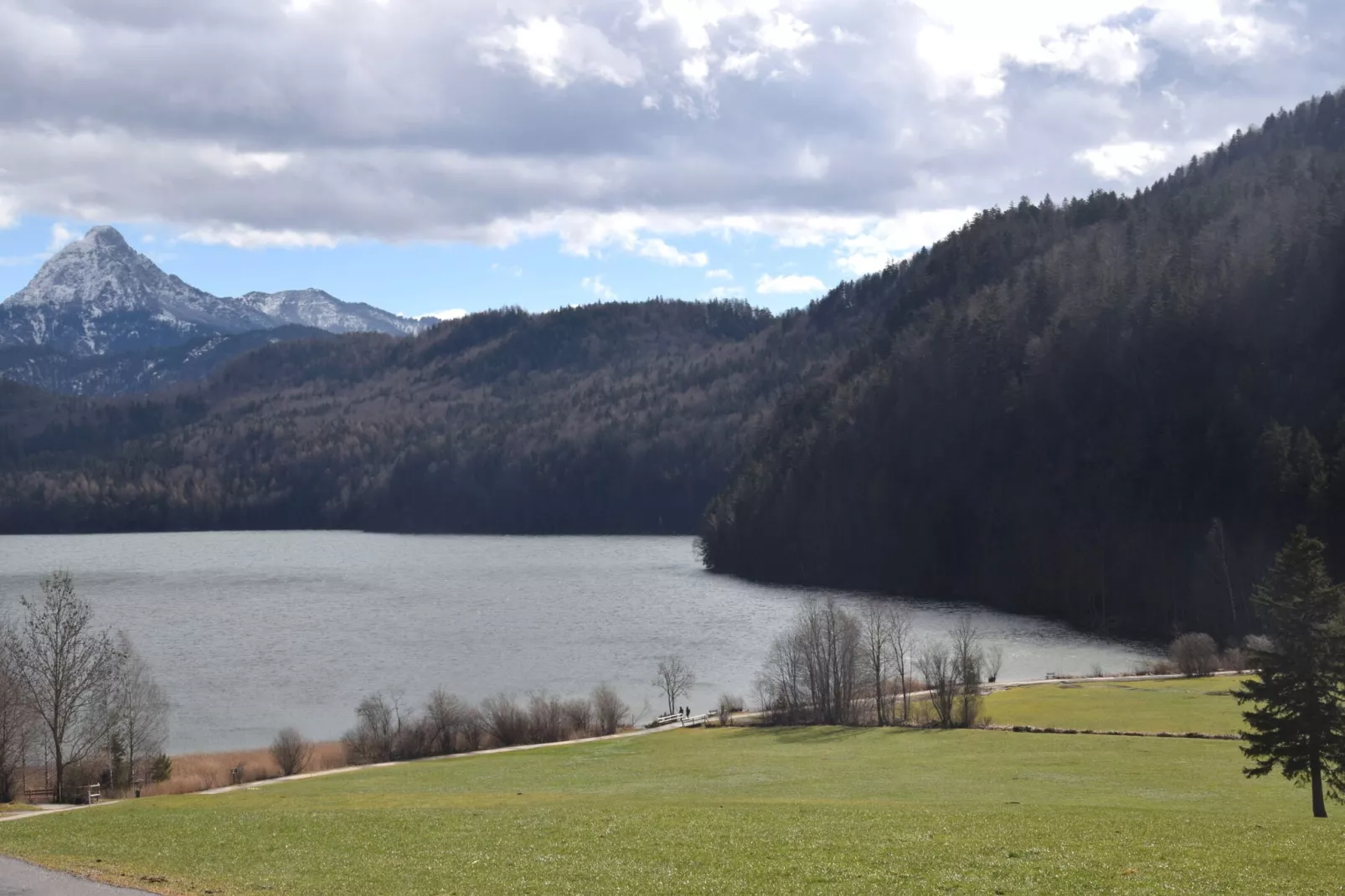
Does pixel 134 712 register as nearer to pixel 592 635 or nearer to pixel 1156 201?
pixel 592 635

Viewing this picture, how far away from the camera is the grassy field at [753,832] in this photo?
66.3 feet

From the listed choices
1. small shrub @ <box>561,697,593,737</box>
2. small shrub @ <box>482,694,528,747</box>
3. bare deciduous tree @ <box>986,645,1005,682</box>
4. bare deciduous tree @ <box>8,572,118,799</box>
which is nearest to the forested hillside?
bare deciduous tree @ <box>986,645,1005,682</box>

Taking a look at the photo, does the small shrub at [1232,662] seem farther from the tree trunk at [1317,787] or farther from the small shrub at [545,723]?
the tree trunk at [1317,787]

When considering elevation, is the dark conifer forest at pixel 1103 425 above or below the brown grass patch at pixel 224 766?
above

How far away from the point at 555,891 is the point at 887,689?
183 feet

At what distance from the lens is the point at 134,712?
5719cm

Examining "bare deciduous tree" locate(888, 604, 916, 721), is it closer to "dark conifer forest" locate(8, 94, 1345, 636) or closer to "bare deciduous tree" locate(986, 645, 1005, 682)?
"bare deciduous tree" locate(986, 645, 1005, 682)

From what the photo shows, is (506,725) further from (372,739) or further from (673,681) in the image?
(673,681)

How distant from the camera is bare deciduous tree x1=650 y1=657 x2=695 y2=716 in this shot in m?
72.9

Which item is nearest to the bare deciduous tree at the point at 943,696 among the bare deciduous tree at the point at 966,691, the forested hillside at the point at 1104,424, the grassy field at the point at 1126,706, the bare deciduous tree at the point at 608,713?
the bare deciduous tree at the point at 966,691

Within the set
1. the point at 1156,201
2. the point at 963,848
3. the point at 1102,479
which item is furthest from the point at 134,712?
the point at 1156,201

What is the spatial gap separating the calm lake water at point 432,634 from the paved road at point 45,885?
42.8 meters

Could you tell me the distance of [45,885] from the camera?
19.3 metres

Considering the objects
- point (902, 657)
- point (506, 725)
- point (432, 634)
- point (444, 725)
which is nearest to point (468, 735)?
point (444, 725)
